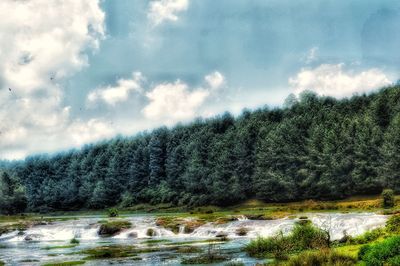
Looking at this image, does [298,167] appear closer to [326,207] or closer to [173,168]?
[326,207]

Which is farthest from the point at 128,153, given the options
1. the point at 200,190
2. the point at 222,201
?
the point at 222,201

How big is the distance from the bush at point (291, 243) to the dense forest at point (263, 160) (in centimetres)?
7923

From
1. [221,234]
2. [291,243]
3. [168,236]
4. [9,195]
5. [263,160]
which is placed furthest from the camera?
[9,195]

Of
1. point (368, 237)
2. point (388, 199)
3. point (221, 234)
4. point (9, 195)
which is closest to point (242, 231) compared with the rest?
point (221, 234)

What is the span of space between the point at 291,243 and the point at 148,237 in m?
36.3

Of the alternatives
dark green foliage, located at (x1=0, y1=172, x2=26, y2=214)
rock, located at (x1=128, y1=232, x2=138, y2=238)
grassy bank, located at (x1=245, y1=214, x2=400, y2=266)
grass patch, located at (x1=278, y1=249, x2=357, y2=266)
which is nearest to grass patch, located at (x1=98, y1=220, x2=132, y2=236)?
rock, located at (x1=128, y1=232, x2=138, y2=238)

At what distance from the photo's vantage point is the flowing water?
1688 inches

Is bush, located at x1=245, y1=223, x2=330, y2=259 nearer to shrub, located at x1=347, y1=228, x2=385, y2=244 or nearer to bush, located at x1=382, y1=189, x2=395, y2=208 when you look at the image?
shrub, located at x1=347, y1=228, x2=385, y2=244

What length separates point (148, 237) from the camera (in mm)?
70438

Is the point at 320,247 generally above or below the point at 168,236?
above

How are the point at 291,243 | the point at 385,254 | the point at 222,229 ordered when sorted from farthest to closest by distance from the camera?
1. the point at 222,229
2. the point at 291,243
3. the point at 385,254

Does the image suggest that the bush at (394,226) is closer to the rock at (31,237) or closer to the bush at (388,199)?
the rock at (31,237)

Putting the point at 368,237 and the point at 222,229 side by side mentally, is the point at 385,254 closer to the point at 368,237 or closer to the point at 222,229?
the point at 368,237

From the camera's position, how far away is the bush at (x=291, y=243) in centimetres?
3606
